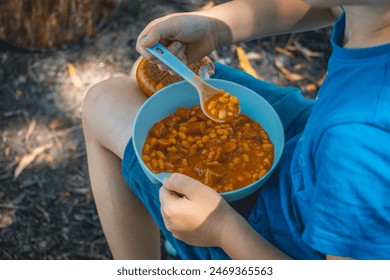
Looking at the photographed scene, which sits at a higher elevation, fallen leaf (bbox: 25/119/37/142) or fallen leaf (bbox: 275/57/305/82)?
fallen leaf (bbox: 275/57/305/82)

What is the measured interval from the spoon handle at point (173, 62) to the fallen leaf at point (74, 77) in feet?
2.99

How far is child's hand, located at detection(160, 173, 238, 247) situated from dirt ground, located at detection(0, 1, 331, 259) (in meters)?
0.71

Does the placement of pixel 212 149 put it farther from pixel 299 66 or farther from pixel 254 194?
pixel 299 66

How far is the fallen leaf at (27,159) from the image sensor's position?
5.97 ft

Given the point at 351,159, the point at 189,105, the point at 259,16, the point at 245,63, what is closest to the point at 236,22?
the point at 259,16

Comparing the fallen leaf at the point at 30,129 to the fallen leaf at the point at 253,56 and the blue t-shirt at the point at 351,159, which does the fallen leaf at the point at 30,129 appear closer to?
the fallen leaf at the point at 253,56

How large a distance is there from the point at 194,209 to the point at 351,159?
334 mm

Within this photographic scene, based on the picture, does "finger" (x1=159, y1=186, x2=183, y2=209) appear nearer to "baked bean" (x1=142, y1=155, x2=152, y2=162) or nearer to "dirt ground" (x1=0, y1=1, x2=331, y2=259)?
"baked bean" (x1=142, y1=155, x2=152, y2=162)

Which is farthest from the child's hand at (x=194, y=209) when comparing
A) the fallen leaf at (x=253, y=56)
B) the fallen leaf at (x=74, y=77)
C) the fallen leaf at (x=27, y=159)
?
the fallen leaf at (x=253, y=56)

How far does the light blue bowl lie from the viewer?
112 centimetres

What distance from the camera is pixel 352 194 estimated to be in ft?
2.73

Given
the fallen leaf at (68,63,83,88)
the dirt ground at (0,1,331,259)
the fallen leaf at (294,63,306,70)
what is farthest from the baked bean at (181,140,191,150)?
the fallen leaf at (294,63,306,70)

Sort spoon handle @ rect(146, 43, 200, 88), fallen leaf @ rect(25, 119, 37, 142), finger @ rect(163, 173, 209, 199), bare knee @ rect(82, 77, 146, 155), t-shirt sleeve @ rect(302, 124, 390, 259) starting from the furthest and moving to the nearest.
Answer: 1. fallen leaf @ rect(25, 119, 37, 142)
2. bare knee @ rect(82, 77, 146, 155)
3. spoon handle @ rect(146, 43, 200, 88)
4. finger @ rect(163, 173, 209, 199)
5. t-shirt sleeve @ rect(302, 124, 390, 259)
